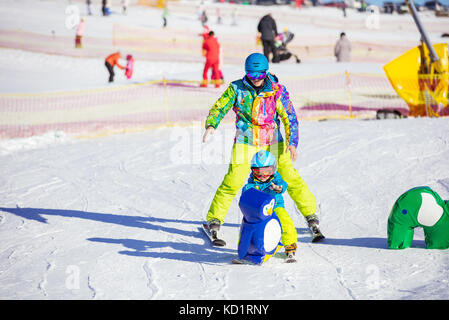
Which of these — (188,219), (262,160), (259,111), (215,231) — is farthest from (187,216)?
(259,111)

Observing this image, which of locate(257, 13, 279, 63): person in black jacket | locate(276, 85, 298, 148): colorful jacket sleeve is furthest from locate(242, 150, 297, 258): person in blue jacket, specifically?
locate(257, 13, 279, 63): person in black jacket

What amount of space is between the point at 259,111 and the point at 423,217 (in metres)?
1.77

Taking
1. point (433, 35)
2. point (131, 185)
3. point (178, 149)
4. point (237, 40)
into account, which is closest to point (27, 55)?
point (237, 40)

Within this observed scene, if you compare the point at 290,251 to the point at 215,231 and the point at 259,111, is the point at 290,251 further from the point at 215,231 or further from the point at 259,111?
the point at 259,111

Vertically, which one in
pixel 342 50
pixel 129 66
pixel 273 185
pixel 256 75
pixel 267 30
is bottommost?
pixel 273 185

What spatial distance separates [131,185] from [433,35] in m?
33.2

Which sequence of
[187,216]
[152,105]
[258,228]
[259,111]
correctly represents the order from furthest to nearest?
[152,105] < [187,216] < [259,111] < [258,228]

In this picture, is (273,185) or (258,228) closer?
(258,228)

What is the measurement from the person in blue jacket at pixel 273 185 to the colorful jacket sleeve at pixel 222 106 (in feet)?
1.80

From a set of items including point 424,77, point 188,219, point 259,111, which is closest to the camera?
point 259,111

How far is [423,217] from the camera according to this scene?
18.3ft

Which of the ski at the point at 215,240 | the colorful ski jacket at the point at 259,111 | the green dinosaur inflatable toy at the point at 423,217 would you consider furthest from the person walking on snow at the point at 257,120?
the green dinosaur inflatable toy at the point at 423,217

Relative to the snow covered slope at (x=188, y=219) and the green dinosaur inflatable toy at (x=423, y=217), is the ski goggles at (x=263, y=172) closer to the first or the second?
the snow covered slope at (x=188, y=219)

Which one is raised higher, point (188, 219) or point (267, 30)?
point (267, 30)
